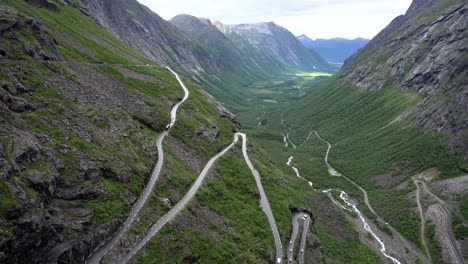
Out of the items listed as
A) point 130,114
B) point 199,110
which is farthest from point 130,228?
point 199,110

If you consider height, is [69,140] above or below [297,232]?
above

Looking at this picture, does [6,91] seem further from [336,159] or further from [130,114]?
[336,159]

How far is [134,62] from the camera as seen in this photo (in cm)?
16550

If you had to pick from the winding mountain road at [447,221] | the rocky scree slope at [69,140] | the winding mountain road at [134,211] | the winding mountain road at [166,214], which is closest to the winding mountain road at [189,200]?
the winding mountain road at [166,214]

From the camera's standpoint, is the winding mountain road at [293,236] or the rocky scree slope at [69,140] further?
the winding mountain road at [293,236]

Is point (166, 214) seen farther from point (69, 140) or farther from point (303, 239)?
point (303, 239)

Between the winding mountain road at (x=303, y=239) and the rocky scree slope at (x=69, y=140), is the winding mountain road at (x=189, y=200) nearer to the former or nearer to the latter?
the rocky scree slope at (x=69, y=140)

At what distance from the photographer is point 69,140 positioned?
211ft

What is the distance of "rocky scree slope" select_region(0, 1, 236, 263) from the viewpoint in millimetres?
44906

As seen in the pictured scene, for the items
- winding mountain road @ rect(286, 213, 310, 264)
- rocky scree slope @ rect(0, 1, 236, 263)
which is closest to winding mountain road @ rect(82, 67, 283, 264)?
rocky scree slope @ rect(0, 1, 236, 263)

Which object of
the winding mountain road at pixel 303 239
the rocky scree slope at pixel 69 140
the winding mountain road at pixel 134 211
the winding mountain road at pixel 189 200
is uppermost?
the rocky scree slope at pixel 69 140

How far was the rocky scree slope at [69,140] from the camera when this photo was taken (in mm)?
44906

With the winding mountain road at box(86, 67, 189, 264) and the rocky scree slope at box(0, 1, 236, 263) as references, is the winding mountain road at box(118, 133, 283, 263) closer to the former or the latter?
the winding mountain road at box(86, 67, 189, 264)

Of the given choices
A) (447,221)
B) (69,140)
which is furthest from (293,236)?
(447,221)
